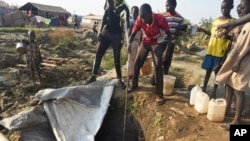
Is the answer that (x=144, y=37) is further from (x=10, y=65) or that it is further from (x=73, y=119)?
(x=10, y=65)

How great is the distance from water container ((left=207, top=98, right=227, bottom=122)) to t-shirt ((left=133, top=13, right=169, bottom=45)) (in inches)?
53.3

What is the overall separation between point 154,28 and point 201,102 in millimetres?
1377

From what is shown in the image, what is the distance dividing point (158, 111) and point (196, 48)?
313 inches

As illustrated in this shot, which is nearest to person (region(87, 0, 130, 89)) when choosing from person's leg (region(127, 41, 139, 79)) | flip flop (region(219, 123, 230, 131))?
person's leg (region(127, 41, 139, 79))

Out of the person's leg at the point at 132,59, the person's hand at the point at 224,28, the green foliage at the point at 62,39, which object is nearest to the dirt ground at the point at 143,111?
the person's leg at the point at 132,59

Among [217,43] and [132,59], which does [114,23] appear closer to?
[132,59]

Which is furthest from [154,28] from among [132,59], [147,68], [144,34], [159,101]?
[147,68]

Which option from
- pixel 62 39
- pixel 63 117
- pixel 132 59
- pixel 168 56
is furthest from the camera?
pixel 62 39

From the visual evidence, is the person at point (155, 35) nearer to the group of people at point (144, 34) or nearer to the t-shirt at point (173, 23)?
A: the group of people at point (144, 34)

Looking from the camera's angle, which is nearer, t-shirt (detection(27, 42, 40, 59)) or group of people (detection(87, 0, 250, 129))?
group of people (detection(87, 0, 250, 129))

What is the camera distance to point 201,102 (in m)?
4.35

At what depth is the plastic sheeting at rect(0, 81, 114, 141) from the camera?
4.26 meters

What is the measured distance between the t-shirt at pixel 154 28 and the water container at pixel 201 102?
3.63 ft

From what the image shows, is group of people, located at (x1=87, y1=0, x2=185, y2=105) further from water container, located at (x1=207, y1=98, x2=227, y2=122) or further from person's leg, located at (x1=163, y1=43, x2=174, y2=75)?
water container, located at (x1=207, y1=98, x2=227, y2=122)
